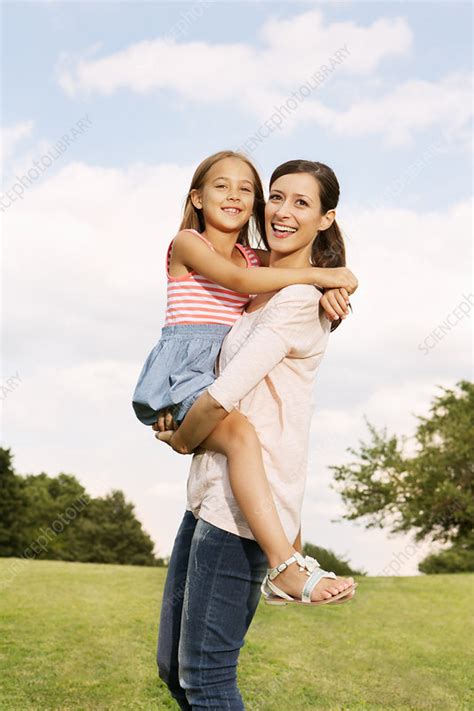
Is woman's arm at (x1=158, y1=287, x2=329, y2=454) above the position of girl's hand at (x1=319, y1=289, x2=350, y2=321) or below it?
below

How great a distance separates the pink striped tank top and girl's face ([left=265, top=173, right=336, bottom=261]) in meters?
0.25

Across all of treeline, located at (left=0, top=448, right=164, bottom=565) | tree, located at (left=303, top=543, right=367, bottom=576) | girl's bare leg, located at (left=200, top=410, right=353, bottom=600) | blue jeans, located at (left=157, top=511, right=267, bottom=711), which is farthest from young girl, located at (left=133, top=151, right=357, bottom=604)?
treeline, located at (left=0, top=448, right=164, bottom=565)

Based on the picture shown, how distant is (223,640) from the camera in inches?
93.9

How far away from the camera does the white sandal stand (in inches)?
89.1

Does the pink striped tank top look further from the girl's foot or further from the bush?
the bush

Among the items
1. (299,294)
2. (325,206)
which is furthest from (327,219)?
(299,294)

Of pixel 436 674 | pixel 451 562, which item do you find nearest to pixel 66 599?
pixel 436 674

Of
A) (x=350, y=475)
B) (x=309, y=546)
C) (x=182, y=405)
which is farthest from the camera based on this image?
(x=350, y=475)

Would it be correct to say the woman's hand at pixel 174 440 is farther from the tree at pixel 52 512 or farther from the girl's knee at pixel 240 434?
the tree at pixel 52 512

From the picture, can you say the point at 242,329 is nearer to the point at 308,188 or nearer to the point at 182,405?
the point at 182,405

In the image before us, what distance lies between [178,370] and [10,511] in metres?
21.8

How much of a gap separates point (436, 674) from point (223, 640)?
548cm

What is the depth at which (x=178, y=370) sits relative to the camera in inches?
105

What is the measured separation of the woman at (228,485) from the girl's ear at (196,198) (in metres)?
0.63
